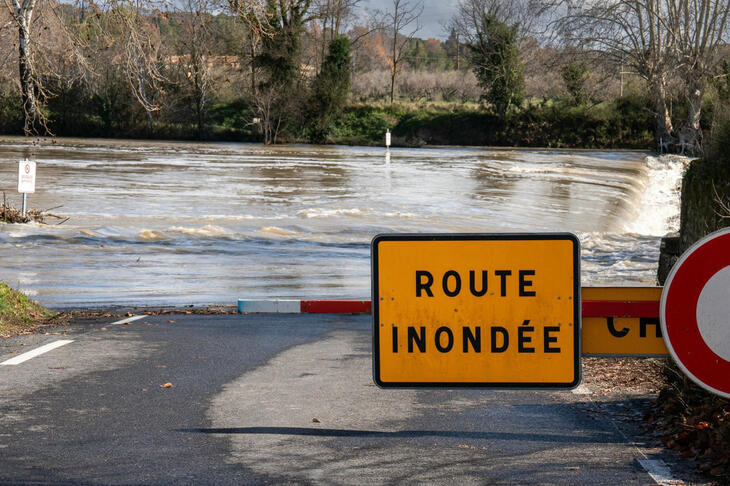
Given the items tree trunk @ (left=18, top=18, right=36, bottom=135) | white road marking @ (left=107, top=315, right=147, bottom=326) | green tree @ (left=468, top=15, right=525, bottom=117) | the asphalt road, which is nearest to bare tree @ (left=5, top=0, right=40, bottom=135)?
tree trunk @ (left=18, top=18, right=36, bottom=135)

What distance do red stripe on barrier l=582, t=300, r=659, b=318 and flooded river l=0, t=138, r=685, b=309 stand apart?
31.6 feet

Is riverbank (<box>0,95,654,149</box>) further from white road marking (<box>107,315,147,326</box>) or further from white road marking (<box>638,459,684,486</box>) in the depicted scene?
white road marking (<box>638,459,684,486</box>)

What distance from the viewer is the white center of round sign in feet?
11.3

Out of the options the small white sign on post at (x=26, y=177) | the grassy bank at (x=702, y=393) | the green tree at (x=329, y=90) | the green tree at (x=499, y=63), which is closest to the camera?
the grassy bank at (x=702, y=393)

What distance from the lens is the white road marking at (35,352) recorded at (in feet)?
29.9

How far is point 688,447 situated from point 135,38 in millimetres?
7141

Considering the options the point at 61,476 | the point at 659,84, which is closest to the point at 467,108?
the point at 659,84

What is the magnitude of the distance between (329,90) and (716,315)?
6858cm

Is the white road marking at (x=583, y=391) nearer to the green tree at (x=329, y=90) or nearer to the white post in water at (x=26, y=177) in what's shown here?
the white post in water at (x=26, y=177)

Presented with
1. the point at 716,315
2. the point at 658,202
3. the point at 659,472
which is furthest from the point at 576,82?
the point at 716,315

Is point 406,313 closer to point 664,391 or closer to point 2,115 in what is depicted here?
point 664,391

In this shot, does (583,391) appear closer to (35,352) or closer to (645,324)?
(645,324)

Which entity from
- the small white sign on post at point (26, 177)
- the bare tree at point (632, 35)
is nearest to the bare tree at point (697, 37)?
the bare tree at point (632, 35)

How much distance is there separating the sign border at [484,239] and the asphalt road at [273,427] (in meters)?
1.54
